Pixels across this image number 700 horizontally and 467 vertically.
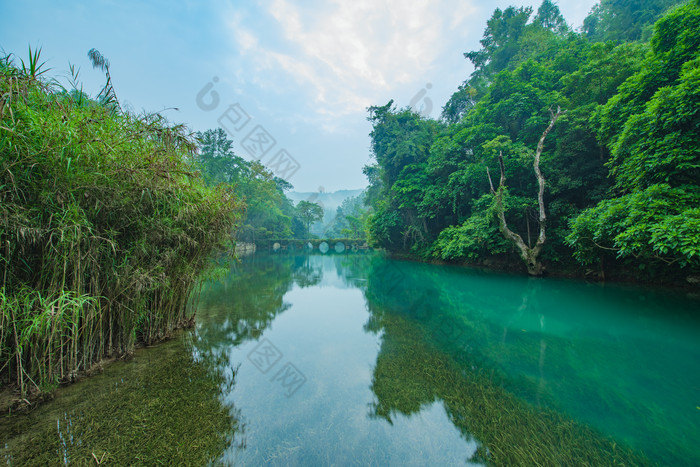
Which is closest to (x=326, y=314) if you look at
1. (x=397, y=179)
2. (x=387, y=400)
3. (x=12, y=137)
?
(x=387, y=400)

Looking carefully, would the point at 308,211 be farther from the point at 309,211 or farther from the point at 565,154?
the point at 565,154

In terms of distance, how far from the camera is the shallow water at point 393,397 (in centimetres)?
166

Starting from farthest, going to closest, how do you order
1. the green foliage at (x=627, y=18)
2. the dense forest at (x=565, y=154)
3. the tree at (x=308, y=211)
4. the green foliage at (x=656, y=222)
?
the tree at (x=308, y=211) < the green foliage at (x=627, y=18) < the dense forest at (x=565, y=154) < the green foliage at (x=656, y=222)

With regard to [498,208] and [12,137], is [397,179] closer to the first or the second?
[498,208]

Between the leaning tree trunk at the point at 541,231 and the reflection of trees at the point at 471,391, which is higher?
the leaning tree trunk at the point at 541,231

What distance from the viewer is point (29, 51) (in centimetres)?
165

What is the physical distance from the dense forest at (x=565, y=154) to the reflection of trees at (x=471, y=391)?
11.8 feet

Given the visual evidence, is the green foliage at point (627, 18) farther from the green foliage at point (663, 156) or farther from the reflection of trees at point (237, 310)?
the reflection of trees at point (237, 310)

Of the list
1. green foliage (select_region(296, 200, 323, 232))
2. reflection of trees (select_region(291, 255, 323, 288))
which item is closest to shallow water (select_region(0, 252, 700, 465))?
reflection of trees (select_region(291, 255, 323, 288))

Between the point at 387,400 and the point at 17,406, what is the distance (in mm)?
2792

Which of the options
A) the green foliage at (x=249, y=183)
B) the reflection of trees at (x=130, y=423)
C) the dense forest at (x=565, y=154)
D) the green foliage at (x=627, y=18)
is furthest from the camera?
the green foliage at (x=249, y=183)

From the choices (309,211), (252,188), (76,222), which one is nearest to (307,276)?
(76,222)

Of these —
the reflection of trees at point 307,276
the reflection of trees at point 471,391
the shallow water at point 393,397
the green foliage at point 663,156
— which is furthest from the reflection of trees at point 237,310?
the green foliage at point 663,156

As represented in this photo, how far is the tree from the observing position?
3803 cm
